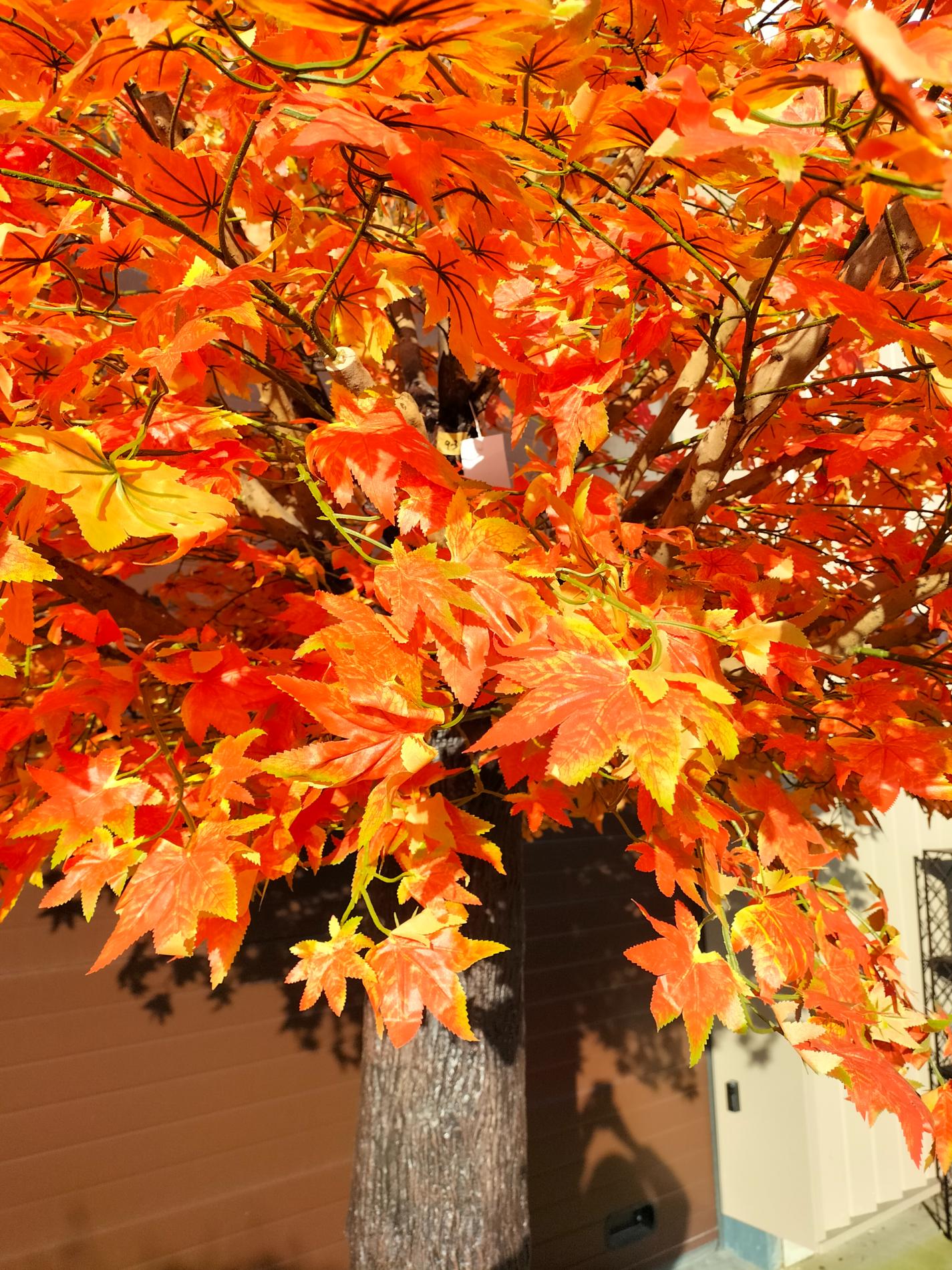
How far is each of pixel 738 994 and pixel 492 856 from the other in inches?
20.2

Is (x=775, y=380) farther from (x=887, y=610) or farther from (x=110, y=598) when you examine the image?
(x=110, y=598)

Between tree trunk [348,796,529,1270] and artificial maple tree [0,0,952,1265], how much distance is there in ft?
2.79

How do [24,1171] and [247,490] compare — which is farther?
[24,1171]

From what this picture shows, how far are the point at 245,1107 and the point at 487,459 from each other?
→ 3456 mm

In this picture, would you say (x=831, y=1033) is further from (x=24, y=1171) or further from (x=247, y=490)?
(x=24, y=1171)

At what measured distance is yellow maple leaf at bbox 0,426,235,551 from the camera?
81 centimetres

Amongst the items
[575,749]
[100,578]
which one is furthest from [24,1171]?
[575,749]

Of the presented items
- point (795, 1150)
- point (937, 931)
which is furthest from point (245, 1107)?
point (937, 931)

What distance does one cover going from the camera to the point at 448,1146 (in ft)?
7.03

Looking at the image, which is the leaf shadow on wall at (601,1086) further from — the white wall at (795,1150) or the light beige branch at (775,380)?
the light beige branch at (775,380)

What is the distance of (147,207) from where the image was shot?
3.20 ft

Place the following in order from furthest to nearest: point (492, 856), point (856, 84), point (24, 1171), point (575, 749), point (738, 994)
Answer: point (24, 1171) → point (492, 856) → point (738, 994) → point (575, 749) → point (856, 84)

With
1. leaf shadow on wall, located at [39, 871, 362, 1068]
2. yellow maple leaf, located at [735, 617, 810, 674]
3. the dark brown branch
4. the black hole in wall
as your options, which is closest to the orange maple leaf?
yellow maple leaf, located at [735, 617, 810, 674]

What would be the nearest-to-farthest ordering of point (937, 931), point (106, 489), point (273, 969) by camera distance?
1. point (106, 489)
2. point (273, 969)
3. point (937, 931)
